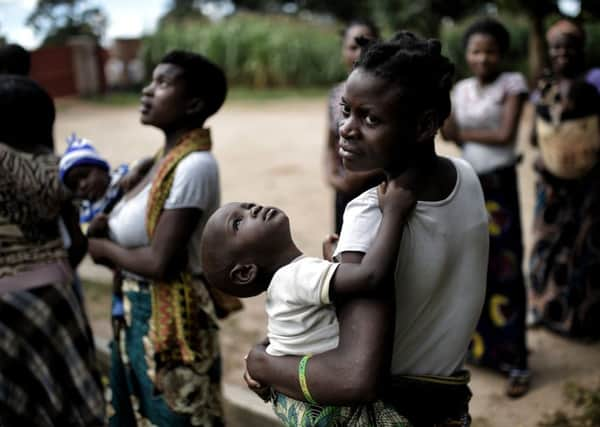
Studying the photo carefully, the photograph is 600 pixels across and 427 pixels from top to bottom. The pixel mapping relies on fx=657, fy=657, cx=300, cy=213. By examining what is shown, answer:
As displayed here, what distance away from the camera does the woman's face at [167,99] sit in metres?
2.49

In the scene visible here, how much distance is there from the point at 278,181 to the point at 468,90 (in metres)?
5.57

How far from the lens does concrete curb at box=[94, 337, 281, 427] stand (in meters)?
3.29

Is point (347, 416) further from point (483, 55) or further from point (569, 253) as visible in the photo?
point (569, 253)

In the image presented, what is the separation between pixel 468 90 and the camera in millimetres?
3723

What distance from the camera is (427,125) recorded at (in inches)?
56.6

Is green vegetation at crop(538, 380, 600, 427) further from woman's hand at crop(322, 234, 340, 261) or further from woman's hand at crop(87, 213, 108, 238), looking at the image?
woman's hand at crop(87, 213, 108, 238)

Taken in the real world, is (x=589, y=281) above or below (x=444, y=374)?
below

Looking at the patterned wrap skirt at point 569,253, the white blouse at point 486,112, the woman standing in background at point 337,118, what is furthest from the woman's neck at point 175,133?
the patterned wrap skirt at point 569,253

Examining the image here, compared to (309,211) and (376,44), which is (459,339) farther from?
(309,211)

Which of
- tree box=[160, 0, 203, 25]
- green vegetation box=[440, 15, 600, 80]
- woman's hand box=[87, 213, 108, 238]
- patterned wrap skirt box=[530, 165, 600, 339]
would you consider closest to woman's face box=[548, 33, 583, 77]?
patterned wrap skirt box=[530, 165, 600, 339]

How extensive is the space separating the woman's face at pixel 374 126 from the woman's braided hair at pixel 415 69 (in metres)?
0.02

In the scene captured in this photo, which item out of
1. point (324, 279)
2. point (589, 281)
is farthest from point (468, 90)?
point (324, 279)

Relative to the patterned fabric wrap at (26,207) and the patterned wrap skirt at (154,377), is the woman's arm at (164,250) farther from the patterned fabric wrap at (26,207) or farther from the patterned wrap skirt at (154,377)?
the patterned fabric wrap at (26,207)

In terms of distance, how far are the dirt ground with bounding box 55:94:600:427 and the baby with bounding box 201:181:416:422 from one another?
2.25m
